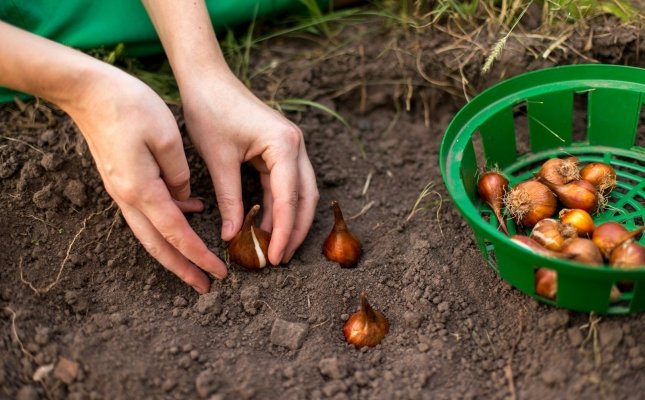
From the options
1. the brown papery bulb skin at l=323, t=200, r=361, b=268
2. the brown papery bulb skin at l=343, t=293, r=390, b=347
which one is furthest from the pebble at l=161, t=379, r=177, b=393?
the brown papery bulb skin at l=323, t=200, r=361, b=268

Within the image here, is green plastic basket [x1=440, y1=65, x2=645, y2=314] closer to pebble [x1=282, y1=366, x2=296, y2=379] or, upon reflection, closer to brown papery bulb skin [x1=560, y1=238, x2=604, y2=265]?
brown papery bulb skin [x1=560, y1=238, x2=604, y2=265]

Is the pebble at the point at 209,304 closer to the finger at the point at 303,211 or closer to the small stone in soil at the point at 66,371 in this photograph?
the finger at the point at 303,211

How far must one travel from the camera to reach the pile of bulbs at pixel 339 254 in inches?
59.4

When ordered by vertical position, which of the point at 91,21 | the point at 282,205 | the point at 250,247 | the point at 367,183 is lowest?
the point at 367,183

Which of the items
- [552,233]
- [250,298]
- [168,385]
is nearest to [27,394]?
[168,385]

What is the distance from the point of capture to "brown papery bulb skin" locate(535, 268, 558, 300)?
4.61 ft

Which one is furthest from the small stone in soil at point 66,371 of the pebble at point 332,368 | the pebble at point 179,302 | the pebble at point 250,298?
the pebble at point 332,368

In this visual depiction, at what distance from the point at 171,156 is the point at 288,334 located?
46 cm

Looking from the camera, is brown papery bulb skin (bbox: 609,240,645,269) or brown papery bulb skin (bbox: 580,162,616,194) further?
brown papery bulb skin (bbox: 580,162,616,194)

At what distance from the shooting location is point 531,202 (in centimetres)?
165

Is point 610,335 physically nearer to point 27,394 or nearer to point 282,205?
point 282,205

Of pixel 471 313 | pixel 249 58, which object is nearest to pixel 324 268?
pixel 471 313

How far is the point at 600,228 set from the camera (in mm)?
1529

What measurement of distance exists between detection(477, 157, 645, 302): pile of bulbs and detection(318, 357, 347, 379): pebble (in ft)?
1.44
